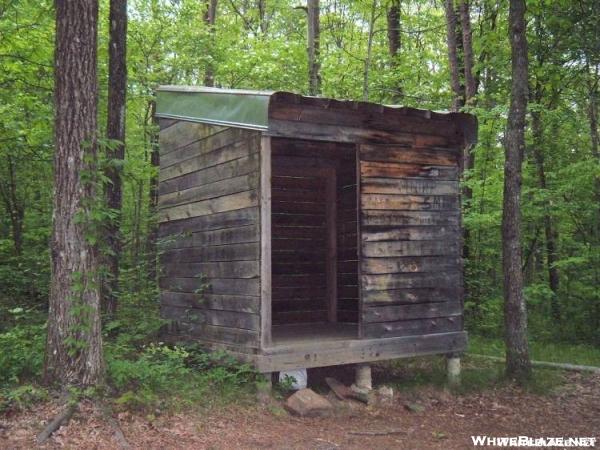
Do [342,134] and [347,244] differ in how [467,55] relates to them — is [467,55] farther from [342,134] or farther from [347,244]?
[342,134]

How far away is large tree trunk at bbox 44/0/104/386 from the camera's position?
16.8ft

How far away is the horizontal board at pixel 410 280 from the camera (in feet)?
22.8

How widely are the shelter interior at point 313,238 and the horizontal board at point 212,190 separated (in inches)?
67.5

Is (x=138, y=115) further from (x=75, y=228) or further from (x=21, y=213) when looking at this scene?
(x=75, y=228)

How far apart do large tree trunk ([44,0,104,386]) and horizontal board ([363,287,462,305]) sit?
3188 millimetres

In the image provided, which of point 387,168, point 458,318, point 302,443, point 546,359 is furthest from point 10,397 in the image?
point 546,359

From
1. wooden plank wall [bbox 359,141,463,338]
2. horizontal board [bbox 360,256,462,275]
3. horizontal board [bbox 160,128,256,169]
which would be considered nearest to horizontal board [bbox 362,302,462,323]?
wooden plank wall [bbox 359,141,463,338]

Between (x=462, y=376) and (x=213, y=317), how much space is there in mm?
3507

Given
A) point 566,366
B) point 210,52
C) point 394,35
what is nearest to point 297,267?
point 566,366

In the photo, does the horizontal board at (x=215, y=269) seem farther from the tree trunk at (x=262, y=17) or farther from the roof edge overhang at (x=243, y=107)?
the tree trunk at (x=262, y=17)

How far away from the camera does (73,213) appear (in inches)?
202

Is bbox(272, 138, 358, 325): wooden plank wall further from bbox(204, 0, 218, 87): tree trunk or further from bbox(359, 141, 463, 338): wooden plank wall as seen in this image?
bbox(204, 0, 218, 87): tree trunk

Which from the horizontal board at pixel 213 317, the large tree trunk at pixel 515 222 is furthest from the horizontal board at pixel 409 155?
the horizontal board at pixel 213 317

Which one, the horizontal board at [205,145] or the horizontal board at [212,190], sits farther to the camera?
the horizontal board at [205,145]
